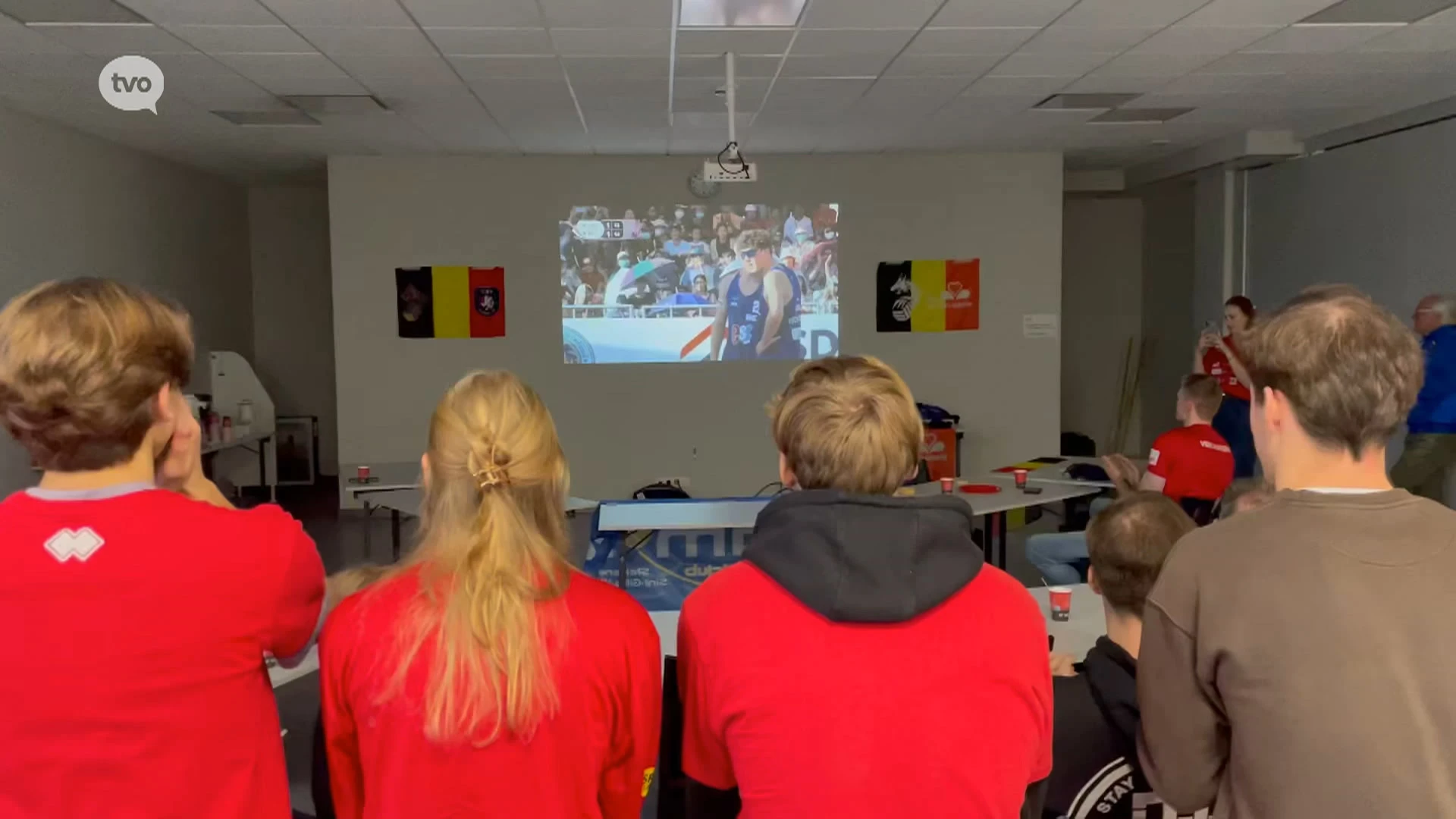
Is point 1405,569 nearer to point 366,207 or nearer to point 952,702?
point 952,702

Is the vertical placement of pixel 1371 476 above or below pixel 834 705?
above

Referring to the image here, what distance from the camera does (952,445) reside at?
7.71 m

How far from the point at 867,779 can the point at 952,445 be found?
6641 millimetres

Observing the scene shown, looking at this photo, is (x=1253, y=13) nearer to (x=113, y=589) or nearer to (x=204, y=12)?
(x=204, y=12)

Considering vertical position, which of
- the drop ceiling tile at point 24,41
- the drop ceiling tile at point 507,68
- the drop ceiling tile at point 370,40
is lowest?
the drop ceiling tile at point 24,41

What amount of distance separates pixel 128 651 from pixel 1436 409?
19.5ft

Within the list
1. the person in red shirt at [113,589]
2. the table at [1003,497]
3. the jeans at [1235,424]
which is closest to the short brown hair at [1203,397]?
the table at [1003,497]

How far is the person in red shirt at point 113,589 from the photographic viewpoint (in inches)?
45.1

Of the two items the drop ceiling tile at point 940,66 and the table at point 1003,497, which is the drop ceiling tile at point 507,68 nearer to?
the drop ceiling tile at point 940,66

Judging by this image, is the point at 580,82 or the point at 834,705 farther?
the point at 580,82

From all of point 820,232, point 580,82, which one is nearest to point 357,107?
point 580,82

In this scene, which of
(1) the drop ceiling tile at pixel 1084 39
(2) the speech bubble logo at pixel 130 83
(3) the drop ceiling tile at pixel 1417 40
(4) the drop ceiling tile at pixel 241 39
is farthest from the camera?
(2) the speech bubble logo at pixel 130 83

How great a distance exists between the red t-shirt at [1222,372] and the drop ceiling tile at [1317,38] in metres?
1.83

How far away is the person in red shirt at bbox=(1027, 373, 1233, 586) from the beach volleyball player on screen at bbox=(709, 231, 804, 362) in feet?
11.8
